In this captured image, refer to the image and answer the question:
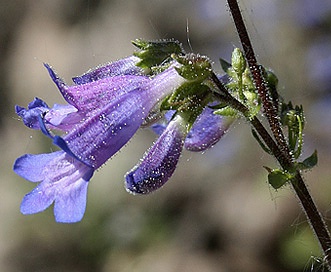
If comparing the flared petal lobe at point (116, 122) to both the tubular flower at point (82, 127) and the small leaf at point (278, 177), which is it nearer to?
the tubular flower at point (82, 127)

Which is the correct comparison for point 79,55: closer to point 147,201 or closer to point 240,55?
point 147,201

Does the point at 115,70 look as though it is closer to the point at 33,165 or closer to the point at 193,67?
the point at 193,67

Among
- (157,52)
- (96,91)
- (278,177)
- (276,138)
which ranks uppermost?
(157,52)

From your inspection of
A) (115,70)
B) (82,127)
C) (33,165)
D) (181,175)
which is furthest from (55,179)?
(181,175)

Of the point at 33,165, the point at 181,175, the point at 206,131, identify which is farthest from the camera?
the point at 181,175

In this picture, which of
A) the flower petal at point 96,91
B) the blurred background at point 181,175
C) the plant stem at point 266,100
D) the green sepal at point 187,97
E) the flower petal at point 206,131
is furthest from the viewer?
the blurred background at point 181,175

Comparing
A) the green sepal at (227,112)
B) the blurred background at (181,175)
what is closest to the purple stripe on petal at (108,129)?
the green sepal at (227,112)

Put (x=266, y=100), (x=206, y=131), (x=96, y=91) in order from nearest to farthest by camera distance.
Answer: (x=96, y=91) → (x=266, y=100) → (x=206, y=131)
